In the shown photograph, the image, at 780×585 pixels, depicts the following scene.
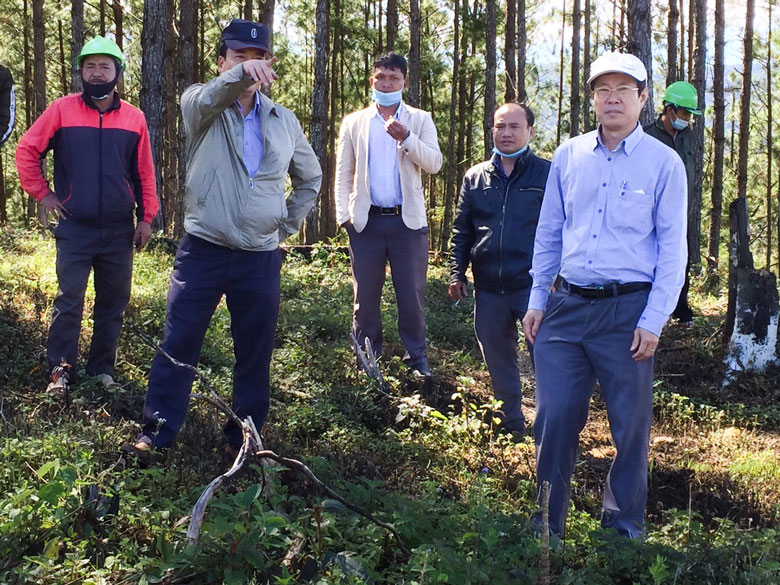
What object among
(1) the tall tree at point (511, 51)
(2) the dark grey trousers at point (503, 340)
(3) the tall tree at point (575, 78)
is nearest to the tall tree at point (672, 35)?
(1) the tall tree at point (511, 51)

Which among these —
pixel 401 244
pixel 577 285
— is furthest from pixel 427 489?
pixel 401 244

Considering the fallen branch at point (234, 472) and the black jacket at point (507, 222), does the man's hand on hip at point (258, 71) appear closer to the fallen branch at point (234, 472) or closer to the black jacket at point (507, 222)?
the fallen branch at point (234, 472)

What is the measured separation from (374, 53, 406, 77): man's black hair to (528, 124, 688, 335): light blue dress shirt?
9.25 feet

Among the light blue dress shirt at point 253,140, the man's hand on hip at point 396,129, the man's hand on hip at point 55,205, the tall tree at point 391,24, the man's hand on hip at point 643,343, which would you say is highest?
the tall tree at point 391,24

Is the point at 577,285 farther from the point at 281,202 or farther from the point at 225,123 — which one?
the point at 225,123

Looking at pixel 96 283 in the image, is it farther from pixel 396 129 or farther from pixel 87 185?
pixel 396 129

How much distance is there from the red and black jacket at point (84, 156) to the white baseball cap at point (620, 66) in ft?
11.3

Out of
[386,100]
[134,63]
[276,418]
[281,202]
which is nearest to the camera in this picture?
[281,202]

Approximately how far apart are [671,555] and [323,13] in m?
13.9

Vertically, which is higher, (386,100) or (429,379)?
(386,100)

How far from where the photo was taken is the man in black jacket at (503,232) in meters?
5.28

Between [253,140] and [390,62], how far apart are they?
210cm

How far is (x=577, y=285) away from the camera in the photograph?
3732 mm

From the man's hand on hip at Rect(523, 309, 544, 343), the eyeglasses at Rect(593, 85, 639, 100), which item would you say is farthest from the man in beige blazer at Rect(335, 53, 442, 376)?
the eyeglasses at Rect(593, 85, 639, 100)
